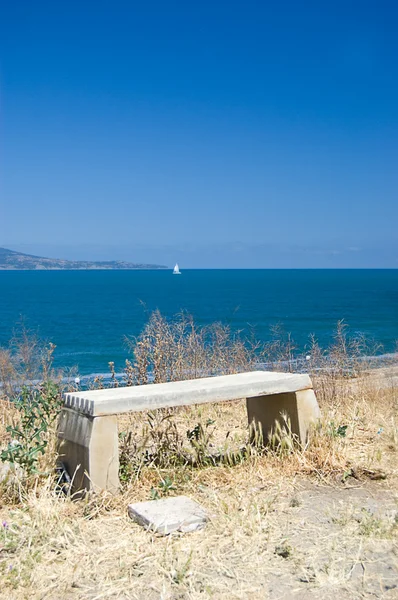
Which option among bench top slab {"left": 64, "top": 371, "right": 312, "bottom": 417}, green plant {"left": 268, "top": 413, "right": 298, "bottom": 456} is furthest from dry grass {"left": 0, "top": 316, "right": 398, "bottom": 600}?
bench top slab {"left": 64, "top": 371, "right": 312, "bottom": 417}

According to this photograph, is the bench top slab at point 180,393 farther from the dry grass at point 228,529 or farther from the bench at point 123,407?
the dry grass at point 228,529

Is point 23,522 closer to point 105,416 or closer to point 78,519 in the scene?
point 78,519

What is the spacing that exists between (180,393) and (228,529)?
39.8 inches

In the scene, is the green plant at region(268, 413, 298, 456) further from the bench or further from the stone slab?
the stone slab

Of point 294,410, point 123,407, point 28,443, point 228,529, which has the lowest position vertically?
point 228,529

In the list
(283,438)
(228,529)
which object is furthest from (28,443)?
(283,438)

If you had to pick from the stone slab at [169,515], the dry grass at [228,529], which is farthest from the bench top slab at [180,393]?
the stone slab at [169,515]

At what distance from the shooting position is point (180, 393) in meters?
4.16

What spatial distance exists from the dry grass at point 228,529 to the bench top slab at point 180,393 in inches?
15.9

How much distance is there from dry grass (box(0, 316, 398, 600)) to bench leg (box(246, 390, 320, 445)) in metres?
0.11

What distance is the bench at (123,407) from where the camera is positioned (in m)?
3.89

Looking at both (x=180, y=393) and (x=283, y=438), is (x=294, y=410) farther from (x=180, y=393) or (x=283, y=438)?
(x=180, y=393)

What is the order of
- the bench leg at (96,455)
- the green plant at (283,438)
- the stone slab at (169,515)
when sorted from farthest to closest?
the green plant at (283,438), the bench leg at (96,455), the stone slab at (169,515)

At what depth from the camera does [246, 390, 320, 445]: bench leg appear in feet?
15.4
